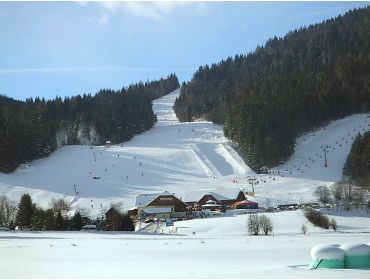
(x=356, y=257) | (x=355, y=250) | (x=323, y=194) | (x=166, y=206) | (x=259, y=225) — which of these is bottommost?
(x=259, y=225)

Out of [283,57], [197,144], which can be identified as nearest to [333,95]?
[197,144]

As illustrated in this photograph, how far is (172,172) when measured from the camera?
10369 centimetres

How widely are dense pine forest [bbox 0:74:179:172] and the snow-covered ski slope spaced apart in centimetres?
454

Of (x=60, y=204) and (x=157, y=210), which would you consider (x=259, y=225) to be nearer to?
(x=157, y=210)

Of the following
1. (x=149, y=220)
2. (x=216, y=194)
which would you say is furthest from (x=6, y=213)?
(x=216, y=194)

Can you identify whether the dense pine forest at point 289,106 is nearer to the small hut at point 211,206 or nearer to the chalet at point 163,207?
the small hut at point 211,206

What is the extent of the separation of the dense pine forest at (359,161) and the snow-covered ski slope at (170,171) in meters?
2.62

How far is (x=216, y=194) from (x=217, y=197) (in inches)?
40.5

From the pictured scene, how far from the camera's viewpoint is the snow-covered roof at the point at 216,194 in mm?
82938

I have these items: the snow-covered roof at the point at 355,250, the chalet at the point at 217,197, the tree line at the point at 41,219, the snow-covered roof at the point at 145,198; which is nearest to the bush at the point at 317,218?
the tree line at the point at 41,219

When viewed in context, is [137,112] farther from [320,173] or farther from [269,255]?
[269,255]

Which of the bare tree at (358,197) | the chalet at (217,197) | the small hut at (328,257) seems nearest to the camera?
the small hut at (328,257)

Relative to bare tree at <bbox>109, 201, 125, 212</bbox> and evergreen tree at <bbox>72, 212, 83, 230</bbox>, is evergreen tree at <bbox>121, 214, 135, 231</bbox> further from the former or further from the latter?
bare tree at <bbox>109, 201, 125, 212</bbox>

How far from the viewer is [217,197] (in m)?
82.6
